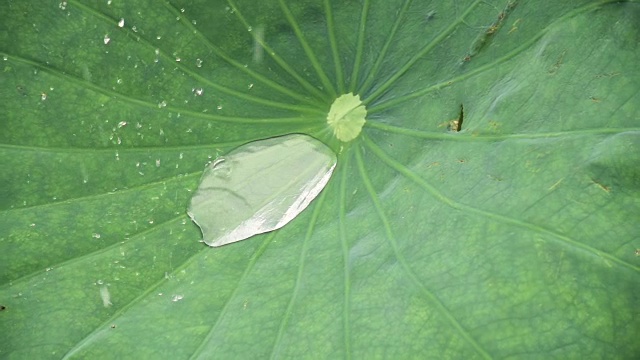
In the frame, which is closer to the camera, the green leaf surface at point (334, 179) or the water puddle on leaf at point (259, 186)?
the green leaf surface at point (334, 179)

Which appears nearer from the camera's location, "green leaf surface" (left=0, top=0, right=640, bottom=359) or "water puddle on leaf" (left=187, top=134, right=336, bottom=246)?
"green leaf surface" (left=0, top=0, right=640, bottom=359)

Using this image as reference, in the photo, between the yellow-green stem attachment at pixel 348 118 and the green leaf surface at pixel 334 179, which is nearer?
the green leaf surface at pixel 334 179

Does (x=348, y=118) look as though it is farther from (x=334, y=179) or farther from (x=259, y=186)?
(x=259, y=186)

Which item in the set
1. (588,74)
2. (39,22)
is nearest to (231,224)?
(39,22)

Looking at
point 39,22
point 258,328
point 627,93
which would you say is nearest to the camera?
point 627,93

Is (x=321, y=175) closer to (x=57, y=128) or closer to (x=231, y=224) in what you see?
(x=231, y=224)
